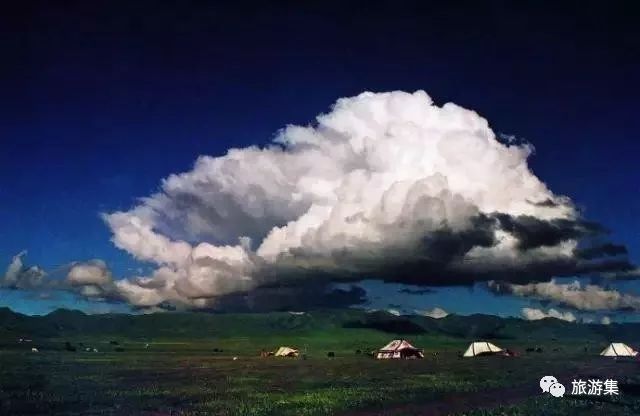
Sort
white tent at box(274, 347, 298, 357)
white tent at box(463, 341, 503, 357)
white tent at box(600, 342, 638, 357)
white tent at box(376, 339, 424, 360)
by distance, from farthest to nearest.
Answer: white tent at box(376, 339, 424, 360)
white tent at box(463, 341, 503, 357)
white tent at box(274, 347, 298, 357)
white tent at box(600, 342, 638, 357)

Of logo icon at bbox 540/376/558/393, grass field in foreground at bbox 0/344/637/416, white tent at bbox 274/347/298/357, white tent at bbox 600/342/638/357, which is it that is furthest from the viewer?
white tent at bbox 274/347/298/357

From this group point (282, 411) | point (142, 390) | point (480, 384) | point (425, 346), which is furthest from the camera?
point (425, 346)

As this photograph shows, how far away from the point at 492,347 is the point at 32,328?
37592 millimetres

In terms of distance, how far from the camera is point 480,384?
3331 cm

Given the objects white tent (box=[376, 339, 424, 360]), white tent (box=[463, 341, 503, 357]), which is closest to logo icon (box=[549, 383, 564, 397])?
white tent (box=[463, 341, 503, 357])

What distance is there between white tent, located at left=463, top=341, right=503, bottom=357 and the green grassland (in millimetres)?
854

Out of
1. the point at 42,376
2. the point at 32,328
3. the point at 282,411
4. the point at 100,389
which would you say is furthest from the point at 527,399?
the point at 32,328

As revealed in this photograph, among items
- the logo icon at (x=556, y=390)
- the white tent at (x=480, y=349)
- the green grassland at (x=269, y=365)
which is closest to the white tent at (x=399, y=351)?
the green grassland at (x=269, y=365)

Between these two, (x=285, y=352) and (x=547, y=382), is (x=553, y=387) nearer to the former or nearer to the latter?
(x=547, y=382)

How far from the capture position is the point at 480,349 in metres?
53.9

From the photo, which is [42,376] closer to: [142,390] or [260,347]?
[142,390]

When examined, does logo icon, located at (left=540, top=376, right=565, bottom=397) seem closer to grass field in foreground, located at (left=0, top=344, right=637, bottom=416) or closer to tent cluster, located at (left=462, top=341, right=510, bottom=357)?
grass field in foreground, located at (left=0, top=344, right=637, bottom=416)

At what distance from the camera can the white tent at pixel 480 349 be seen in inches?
2093

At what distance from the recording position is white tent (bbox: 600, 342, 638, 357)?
3784 cm
